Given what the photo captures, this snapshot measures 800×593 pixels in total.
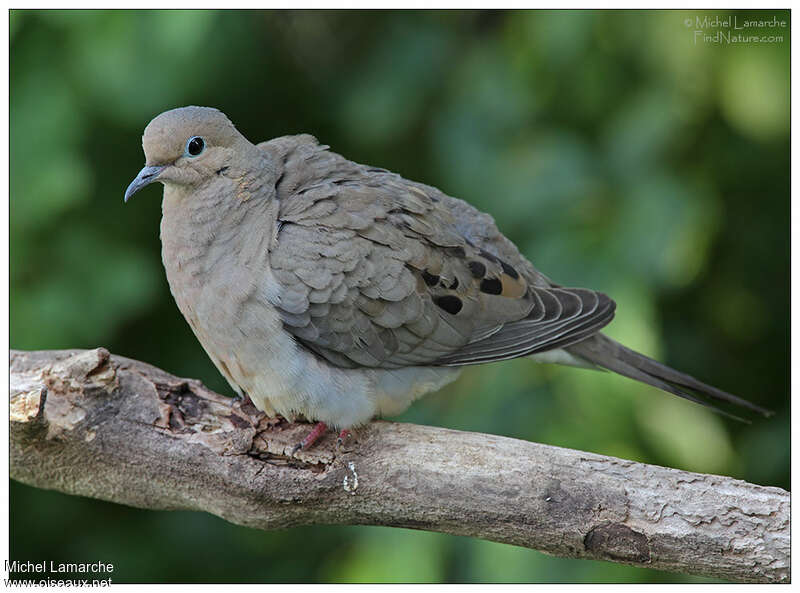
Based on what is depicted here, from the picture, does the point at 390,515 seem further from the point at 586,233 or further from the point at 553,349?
the point at 586,233

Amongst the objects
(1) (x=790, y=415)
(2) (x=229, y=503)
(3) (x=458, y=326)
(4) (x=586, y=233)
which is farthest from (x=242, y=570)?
(1) (x=790, y=415)

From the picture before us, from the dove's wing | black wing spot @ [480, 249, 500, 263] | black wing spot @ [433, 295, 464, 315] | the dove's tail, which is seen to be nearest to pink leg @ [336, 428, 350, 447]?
the dove's wing

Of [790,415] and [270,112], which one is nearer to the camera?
[790,415]

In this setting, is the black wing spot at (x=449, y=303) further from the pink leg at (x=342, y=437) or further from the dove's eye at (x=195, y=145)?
the dove's eye at (x=195, y=145)

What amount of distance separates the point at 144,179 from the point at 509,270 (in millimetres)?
1086

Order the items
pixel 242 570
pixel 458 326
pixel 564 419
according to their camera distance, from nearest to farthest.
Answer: pixel 458 326, pixel 564 419, pixel 242 570

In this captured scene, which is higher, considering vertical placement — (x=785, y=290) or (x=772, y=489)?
(x=785, y=290)

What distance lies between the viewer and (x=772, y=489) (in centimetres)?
217

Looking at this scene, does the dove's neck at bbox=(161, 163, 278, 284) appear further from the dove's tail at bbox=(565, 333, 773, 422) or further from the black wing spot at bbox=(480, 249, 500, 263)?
the dove's tail at bbox=(565, 333, 773, 422)

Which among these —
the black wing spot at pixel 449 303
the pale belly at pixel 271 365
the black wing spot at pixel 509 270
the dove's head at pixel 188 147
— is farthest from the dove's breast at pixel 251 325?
the black wing spot at pixel 509 270

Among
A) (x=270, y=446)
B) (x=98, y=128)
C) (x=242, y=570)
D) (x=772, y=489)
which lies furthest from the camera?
(x=242, y=570)

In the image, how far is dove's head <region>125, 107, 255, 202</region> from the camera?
7.75 feet

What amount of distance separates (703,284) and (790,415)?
623mm

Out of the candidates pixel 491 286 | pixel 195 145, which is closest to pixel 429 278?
pixel 491 286
